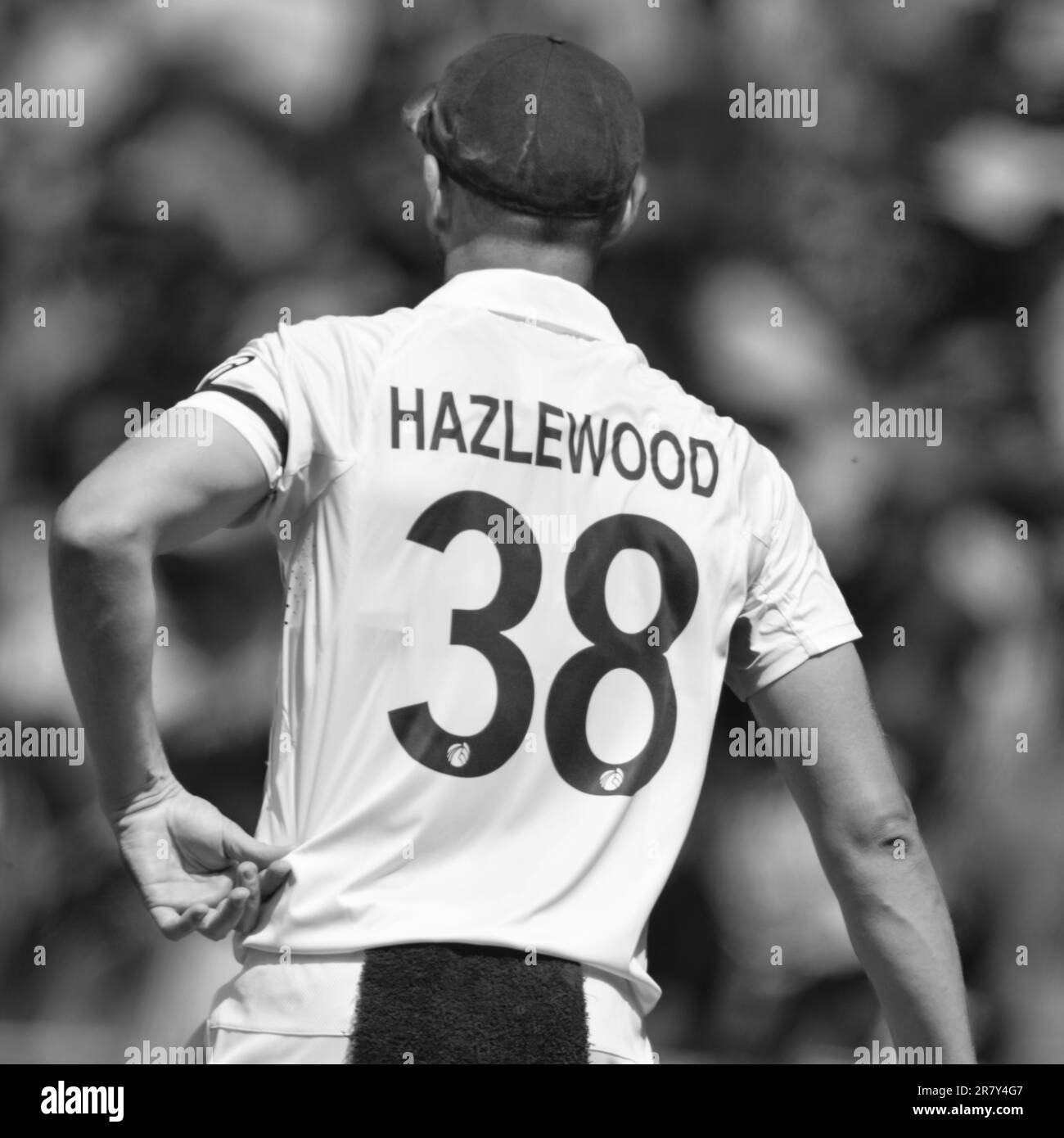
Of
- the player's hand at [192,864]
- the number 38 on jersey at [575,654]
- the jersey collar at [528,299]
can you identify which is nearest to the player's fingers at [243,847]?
the player's hand at [192,864]

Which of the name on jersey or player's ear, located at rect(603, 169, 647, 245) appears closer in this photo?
the name on jersey

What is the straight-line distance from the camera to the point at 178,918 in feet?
3.89

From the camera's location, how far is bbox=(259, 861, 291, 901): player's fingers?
1223mm

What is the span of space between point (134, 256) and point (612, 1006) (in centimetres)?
195

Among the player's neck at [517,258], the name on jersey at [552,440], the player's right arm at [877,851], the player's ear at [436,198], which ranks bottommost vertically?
the player's right arm at [877,851]

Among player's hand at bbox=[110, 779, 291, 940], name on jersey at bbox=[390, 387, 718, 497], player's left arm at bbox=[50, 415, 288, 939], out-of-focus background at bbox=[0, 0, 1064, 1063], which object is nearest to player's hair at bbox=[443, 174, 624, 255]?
name on jersey at bbox=[390, 387, 718, 497]

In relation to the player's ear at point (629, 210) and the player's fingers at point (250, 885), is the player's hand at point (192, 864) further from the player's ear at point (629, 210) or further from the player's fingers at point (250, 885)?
the player's ear at point (629, 210)

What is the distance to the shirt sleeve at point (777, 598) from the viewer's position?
1.42 meters

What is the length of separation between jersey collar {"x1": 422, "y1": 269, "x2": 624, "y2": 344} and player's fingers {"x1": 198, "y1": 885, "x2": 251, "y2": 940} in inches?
19.3

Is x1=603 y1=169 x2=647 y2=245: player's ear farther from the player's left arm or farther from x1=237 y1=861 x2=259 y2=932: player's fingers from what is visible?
x1=237 y1=861 x2=259 y2=932: player's fingers

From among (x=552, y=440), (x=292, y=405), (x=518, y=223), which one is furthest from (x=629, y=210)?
(x=292, y=405)

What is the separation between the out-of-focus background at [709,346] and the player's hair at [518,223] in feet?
4.82

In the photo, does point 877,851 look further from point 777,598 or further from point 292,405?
point 292,405
